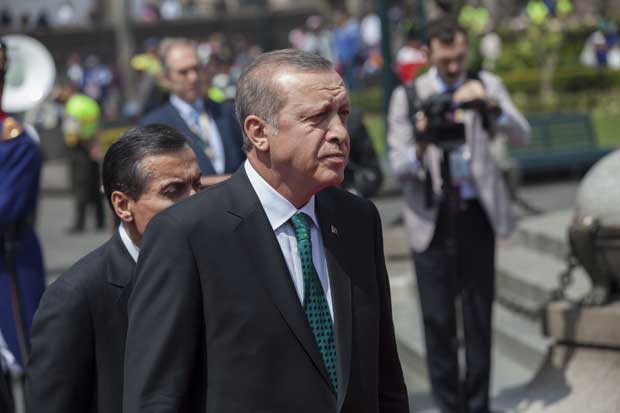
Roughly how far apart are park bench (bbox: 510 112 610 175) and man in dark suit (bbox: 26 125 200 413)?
13159 millimetres

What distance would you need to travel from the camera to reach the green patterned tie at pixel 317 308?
3135 millimetres

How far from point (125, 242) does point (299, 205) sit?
2.28 ft

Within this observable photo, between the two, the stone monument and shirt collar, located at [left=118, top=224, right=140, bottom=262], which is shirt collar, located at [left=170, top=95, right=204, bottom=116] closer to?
the stone monument

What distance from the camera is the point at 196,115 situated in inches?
252

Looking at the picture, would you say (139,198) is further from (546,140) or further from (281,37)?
(281,37)

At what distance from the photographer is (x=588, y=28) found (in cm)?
3030

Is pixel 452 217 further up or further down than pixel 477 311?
further up

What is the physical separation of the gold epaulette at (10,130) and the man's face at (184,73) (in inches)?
Answer: 31.7

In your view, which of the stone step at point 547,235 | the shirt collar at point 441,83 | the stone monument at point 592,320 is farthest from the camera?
the stone step at point 547,235

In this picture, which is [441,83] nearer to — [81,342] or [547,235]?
[547,235]

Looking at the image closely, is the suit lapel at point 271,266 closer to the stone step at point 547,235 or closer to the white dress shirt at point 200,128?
the white dress shirt at point 200,128

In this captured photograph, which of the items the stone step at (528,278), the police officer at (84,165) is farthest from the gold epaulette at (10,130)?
the police officer at (84,165)

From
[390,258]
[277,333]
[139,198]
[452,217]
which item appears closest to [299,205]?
[277,333]

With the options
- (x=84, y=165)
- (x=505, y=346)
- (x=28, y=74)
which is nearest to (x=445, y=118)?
(x=505, y=346)
